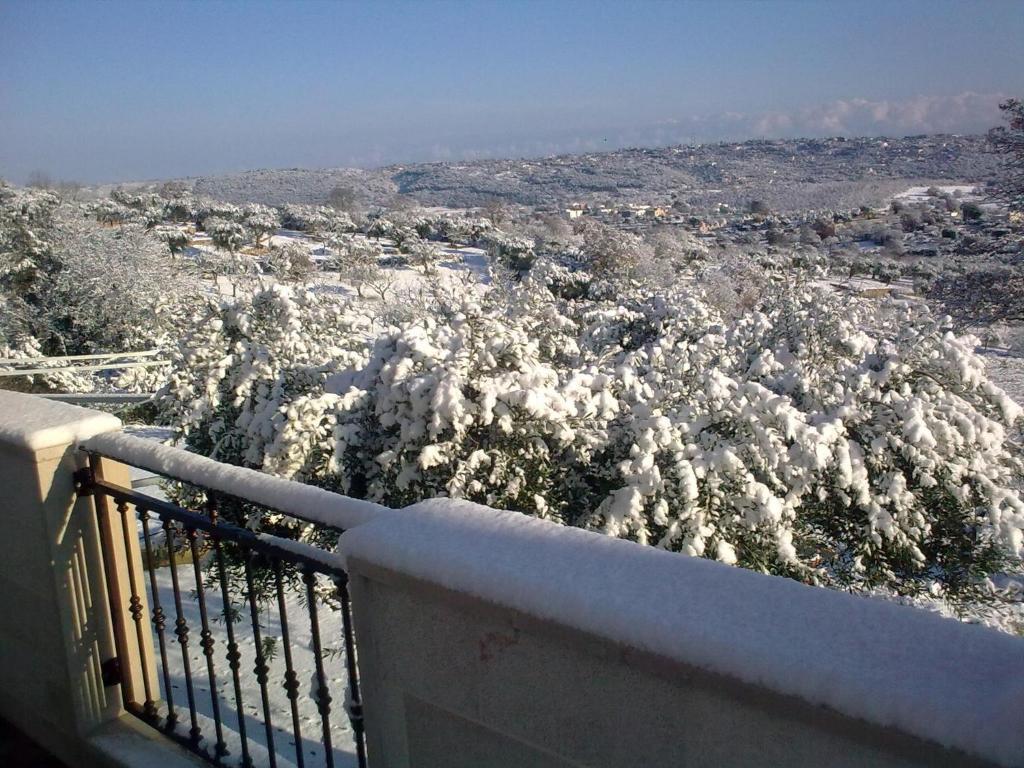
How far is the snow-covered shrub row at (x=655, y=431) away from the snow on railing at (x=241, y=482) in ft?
8.72

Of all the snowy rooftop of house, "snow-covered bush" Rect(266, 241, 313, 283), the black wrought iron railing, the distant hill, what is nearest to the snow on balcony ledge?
the black wrought iron railing

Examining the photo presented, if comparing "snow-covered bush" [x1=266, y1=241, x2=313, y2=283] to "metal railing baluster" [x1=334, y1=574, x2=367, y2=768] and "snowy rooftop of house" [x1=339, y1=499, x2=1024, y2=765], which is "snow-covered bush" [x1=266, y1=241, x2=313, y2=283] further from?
"snowy rooftop of house" [x1=339, y1=499, x2=1024, y2=765]

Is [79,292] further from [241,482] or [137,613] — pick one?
[241,482]

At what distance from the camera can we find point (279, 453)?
5.58 meters

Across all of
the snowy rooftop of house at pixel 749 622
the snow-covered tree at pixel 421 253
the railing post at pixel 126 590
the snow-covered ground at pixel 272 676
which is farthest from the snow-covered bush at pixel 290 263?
the snowy rooftop of house at pixel 749 622

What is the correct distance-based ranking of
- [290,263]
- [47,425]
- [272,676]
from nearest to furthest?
1. [47,425]
2. [272,676]
3. [290,263]

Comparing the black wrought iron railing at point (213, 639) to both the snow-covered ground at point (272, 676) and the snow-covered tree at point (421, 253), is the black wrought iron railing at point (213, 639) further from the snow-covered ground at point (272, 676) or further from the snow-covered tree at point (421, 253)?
the snow-covered tree at point (421, 253)

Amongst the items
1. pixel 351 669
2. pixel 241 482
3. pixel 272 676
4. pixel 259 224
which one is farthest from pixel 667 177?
pixel 351 669

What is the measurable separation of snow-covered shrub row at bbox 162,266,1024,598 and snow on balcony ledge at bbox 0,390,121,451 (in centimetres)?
252

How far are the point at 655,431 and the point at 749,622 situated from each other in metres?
4.43

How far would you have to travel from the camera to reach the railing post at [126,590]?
2723mm

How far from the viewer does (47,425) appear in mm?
2658

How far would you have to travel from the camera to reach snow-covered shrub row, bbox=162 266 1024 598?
543 centimetres

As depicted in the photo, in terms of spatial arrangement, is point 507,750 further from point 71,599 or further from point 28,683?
point 28,683
